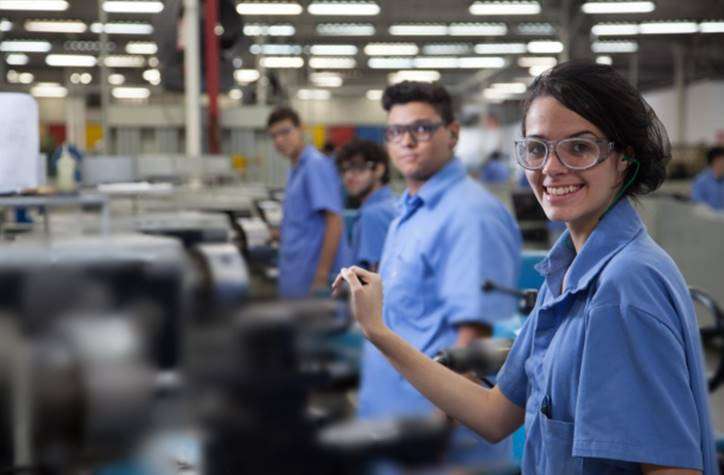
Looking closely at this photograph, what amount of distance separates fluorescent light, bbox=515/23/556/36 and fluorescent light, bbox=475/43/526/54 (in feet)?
4.23

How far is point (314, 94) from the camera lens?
2136 cm

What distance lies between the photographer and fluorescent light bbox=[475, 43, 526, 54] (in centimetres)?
1652

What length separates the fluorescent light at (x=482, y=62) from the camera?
18.2 metres

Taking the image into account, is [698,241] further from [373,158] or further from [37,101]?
[37,101]

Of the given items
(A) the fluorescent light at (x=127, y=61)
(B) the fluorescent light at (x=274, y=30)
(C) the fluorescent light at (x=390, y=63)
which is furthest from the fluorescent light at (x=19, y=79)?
(C) the fluorescent light at (x=390, y=63)

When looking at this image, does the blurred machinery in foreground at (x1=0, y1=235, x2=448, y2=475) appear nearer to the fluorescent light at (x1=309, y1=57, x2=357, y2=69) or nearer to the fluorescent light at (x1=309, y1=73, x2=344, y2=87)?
the fluorescent light at (x1=309, y1=57, x2=357, y2=69)

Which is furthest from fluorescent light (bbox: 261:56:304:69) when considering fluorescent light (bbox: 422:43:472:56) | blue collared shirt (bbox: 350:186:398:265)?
blue collared shirt (bbox: 350:186:398:265)

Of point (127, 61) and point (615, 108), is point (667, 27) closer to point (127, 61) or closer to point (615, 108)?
point (127, 61)

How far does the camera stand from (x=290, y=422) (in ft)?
10.3

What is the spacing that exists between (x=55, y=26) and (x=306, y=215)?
37.5 ft

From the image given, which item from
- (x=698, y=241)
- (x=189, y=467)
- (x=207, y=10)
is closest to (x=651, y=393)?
(x=189, y=467)

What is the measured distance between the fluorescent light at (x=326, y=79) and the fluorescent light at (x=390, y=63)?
1.60m

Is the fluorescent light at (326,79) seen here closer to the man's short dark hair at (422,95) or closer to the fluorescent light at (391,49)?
the fluorescent light at (391,49)

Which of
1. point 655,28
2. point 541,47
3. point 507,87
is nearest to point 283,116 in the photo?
point 655,28
